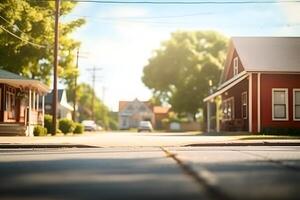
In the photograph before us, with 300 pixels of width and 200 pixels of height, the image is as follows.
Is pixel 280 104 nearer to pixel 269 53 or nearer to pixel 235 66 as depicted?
pixel 269 53

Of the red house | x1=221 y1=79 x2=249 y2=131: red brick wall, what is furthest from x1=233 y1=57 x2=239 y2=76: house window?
the red house

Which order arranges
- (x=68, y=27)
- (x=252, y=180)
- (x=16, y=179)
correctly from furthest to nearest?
(x=68, y=27), (x=16, y=179), (x=252, y=180)

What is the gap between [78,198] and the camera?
22.5 feet

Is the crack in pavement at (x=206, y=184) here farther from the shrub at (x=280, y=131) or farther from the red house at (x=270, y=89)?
the red house at (x=270, y=89)

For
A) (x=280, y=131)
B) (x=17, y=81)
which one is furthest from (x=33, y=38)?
(x=280, y=131)

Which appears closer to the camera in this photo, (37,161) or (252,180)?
(252,180)

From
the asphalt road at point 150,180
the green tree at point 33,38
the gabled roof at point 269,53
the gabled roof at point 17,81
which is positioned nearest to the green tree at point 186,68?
the green tree at point 33,38

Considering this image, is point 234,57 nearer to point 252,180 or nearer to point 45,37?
point 45,37

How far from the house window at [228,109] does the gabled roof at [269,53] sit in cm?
476

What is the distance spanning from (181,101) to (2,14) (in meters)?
42.4

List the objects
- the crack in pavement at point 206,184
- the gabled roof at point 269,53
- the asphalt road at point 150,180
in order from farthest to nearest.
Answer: the gabled roof at point 269,53, the asphalt road at point 150,180, the crack in pavement at point 206,184

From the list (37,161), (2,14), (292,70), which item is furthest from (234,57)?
(37,161)

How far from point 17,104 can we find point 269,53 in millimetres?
17933

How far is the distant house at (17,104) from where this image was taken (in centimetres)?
3297
